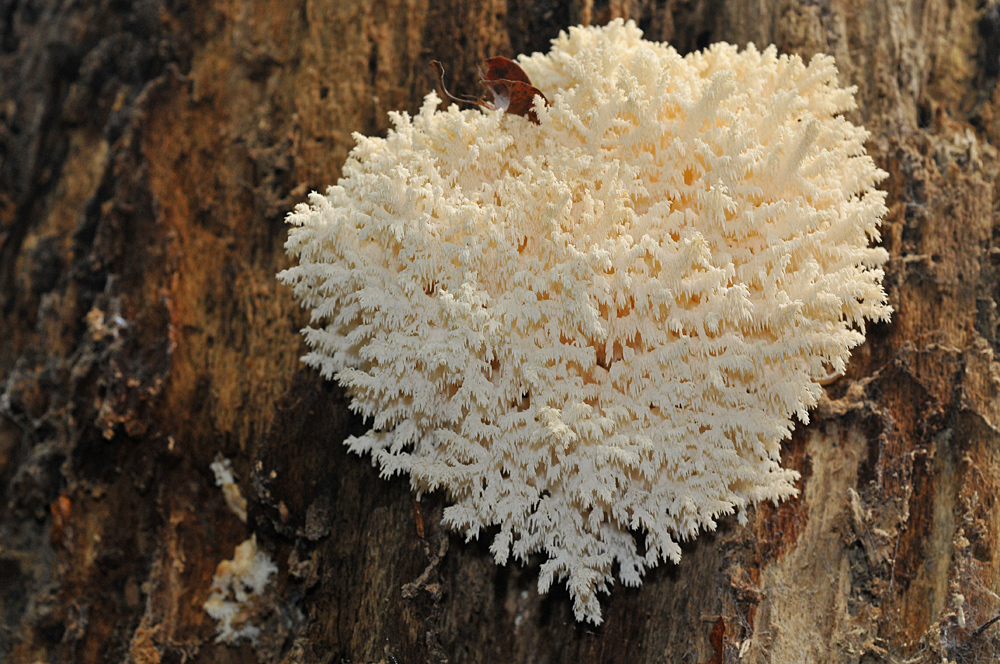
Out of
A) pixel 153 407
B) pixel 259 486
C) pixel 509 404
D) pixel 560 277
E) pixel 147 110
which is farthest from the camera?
pixel 147 110

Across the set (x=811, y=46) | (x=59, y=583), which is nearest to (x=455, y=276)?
(x=811, y=46)

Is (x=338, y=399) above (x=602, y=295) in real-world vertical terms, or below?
below

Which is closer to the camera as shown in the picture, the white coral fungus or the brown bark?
the white coral fungus

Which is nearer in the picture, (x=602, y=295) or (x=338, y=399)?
(x=602, y=295)

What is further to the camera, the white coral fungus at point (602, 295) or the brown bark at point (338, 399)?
the brown bark at point (338, 399)

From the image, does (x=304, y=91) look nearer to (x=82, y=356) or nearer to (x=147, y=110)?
(x=147, y=110)
